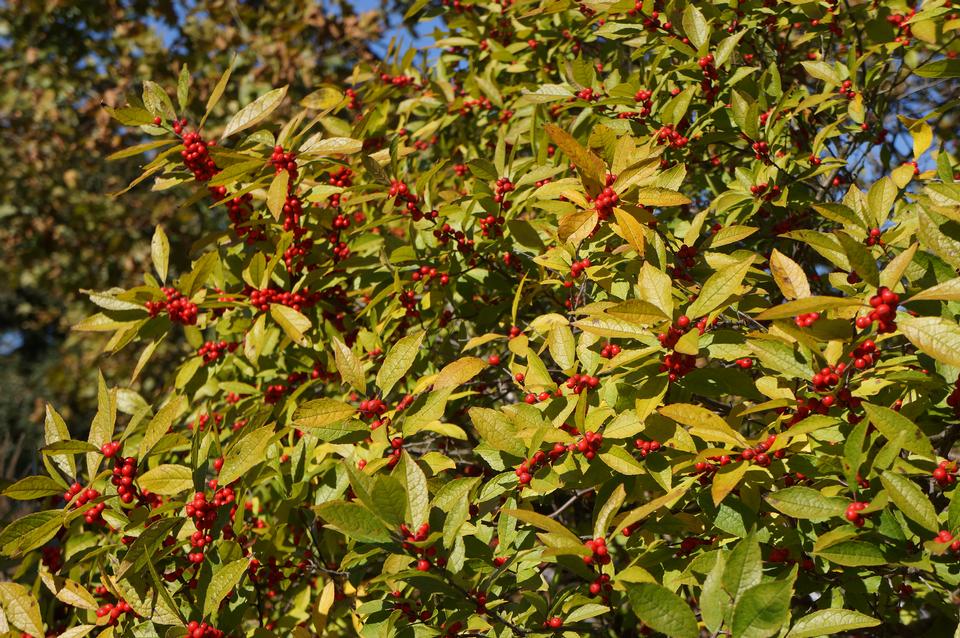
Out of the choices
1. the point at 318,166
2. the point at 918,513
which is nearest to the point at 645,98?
the point at 318,166

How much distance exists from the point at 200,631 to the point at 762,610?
124 cm

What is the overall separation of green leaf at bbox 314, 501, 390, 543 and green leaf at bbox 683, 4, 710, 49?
5.59 feet

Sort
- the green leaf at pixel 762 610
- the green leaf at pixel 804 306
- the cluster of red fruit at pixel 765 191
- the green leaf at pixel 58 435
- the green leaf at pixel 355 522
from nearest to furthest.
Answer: the green leaf at pixel 762 610
the green leaf at pixel 804 306
the green leaf at pixel 355 522
the green leaf at pixel 58 435
the cluster of red fruit at pixel 765 191

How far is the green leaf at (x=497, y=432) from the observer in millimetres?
1577

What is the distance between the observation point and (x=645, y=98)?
2.26 m

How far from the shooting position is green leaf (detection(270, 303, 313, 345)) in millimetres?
2049

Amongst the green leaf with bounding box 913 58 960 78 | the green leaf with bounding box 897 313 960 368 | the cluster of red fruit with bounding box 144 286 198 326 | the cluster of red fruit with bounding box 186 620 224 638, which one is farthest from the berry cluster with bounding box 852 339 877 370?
the cluster of red fruit with bounding box 144 286 198 326

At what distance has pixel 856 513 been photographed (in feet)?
4.29

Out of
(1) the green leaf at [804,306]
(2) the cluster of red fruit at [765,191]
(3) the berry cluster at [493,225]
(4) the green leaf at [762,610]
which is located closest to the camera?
(4) the green leaf at [762,610]

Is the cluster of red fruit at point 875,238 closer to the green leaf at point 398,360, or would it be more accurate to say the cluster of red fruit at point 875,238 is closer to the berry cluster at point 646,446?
the berry cluster at point 646,446

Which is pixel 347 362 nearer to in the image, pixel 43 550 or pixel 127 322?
pixel 127 322

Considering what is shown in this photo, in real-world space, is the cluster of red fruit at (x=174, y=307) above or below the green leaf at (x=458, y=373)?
above

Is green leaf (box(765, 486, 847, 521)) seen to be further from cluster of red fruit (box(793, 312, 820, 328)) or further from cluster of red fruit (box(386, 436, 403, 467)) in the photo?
cluster of red fruit (box(386, 436, 403, 467))

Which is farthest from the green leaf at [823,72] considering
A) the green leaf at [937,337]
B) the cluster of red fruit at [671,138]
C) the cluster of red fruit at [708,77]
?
the green leaf at [937,337]
